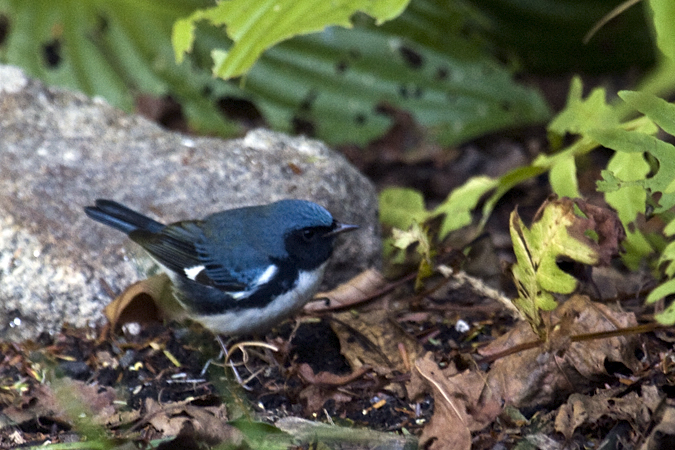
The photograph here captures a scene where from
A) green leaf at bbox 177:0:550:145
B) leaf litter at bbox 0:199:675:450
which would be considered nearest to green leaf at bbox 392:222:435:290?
leaf litter at bbox 0:199:675:450

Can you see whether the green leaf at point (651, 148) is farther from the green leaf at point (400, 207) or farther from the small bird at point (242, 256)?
the green leaf at point (400, 207)

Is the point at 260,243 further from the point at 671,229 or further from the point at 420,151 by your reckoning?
the point at 420,151

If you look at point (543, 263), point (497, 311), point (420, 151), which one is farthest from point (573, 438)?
point (420, 151)

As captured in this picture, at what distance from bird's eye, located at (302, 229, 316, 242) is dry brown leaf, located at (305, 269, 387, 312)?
0.36m

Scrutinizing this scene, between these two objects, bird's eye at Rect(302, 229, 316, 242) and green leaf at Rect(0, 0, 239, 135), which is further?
green leaf at Rect(0, 0, 239, 135)

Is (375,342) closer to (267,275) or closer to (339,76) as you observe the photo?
(267,275)

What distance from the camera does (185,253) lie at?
12.7ft

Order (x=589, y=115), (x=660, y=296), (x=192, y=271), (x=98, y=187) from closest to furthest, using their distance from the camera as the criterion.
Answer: (x=660, y=296), (x=192, y=271), (x=589, y=115), (x=98, y=187)

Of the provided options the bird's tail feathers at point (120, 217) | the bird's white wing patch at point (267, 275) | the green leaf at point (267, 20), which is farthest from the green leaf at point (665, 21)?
the bird's tail feathers at point (120, 217)

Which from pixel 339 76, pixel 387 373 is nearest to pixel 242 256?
pixel 387 373

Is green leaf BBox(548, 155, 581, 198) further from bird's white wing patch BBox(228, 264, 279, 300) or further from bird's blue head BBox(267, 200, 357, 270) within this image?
bird's white wing patch BBox(228, 264, 279, 300)

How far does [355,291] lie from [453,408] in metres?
1.21

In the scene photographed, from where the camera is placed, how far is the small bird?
366 centimetres

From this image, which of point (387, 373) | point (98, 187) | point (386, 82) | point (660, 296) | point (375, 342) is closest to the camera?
point (660, 296)
